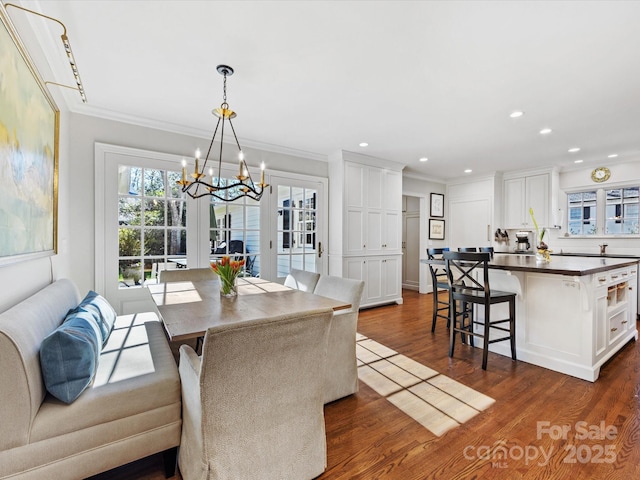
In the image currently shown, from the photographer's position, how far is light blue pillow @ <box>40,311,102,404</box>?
1296 mm

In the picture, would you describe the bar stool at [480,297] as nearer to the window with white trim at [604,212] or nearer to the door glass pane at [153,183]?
the door glass pane at [153,183]

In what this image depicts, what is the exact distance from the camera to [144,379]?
152 centimetres

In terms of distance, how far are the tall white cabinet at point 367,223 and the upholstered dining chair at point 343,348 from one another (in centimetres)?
243

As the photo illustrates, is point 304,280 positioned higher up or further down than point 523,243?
further down

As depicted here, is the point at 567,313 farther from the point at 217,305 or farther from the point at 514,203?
the point at 514,203

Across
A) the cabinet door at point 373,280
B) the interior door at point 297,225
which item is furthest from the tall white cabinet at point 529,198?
the interior door at point 297,225

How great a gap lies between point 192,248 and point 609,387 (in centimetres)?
419

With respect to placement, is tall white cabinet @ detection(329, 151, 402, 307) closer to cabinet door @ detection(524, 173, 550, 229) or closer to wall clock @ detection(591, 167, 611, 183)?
cabinet door @ detection(524, 173, 550, 229)

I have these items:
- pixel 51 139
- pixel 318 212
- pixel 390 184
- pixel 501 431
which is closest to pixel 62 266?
pixel 51 139

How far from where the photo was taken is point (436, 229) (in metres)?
6.53

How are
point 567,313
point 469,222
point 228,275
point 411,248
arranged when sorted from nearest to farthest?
point 228,275 < point 567,313 < point 469,222 < point 411,248

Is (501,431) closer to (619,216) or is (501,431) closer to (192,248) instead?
(192,248)

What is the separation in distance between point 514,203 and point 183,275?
19.3 feet

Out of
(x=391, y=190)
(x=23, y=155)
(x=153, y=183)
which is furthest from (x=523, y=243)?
(x=23, y=155)
